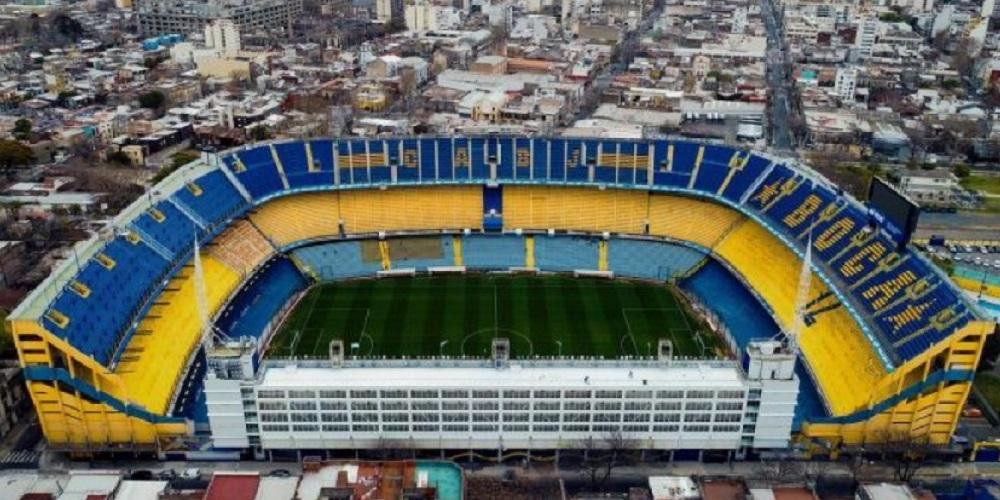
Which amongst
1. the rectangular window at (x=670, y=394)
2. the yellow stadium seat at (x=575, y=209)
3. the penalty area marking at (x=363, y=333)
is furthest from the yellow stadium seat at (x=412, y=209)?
the rectangular window at (x=670, y=394)

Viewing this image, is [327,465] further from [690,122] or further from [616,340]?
[690,122]

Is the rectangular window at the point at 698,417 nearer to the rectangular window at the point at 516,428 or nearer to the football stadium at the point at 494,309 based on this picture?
the football stadium at the point at 494,309

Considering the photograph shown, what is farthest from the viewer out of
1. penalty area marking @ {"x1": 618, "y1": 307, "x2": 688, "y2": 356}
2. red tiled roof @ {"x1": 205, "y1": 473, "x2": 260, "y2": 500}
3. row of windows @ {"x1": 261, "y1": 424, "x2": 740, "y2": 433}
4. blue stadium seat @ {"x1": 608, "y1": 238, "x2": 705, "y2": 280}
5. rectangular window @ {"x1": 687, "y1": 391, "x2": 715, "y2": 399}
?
blue stadium seat @ {"x1": 608, "y1": 238, "x2": 705, "y2": 280}

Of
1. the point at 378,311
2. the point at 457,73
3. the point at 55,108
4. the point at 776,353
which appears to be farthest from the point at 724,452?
the point at 55,108

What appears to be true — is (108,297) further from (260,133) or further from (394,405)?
(260,133)

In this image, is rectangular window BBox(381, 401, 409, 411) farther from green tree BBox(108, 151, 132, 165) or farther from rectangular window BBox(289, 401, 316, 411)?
green tree BBox(108, 151, 132, 165)

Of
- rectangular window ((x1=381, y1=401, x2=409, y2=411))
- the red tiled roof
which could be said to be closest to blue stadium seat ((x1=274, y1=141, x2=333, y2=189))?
rectangular window ((x1=381, y1=401, x2=409, y2=411))
